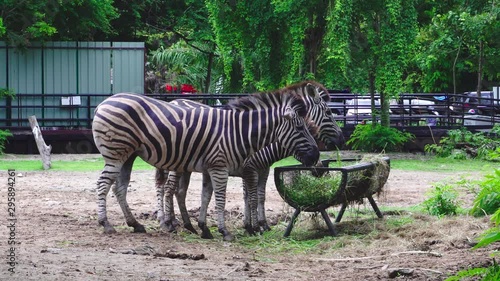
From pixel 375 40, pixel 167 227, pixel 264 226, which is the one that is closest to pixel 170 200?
pixel 167 227

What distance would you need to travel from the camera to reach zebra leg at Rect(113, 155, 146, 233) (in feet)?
37.4

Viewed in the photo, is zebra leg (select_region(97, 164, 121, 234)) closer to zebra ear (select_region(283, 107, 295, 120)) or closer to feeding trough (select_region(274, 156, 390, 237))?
feeding trough (select_region(274, 156, 390, 237))

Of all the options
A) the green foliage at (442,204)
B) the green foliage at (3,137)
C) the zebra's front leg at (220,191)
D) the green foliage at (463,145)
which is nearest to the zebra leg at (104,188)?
the zebra's front leg at (220,191)

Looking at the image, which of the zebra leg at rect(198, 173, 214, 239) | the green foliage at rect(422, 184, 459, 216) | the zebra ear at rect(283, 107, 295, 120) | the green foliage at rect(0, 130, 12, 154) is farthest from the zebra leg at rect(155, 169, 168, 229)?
the green foliage at rect(0, 130, 12, 154)

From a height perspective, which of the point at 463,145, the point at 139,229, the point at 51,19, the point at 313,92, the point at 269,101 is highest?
the point at 51,19

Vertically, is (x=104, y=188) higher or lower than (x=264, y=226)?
higher

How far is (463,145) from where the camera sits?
79.6 feet

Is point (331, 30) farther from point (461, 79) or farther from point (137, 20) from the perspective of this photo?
point (461, 79)

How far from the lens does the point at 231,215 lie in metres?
13.2

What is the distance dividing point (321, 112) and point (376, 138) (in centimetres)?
1216

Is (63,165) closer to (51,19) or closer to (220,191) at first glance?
(51,19)

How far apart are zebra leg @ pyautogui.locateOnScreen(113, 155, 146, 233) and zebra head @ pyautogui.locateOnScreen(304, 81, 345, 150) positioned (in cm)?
252

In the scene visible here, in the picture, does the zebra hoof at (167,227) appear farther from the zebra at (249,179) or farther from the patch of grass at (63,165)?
the patch of grass at (63,165)

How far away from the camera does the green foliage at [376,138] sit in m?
24.4
